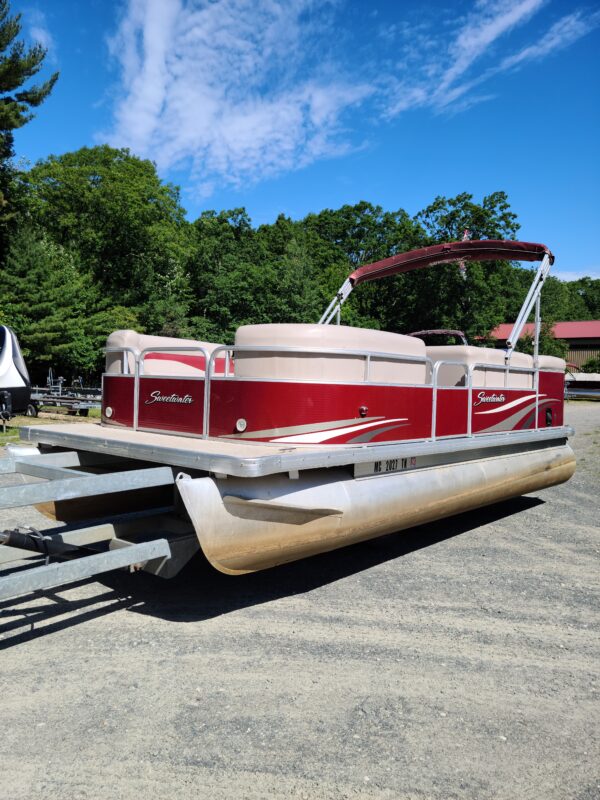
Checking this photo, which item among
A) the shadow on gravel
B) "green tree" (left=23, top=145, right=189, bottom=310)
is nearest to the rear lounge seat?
the shadow on gravel

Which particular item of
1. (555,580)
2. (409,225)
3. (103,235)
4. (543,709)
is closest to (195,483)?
(543,709)

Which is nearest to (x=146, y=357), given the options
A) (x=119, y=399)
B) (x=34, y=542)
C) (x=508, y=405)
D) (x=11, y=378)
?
(x=119, y=399)

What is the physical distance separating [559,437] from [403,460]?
133 inches

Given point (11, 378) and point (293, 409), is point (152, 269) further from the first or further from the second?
point (293, 409)

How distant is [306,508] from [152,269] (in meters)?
32.0

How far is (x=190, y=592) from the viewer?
4.52 metres

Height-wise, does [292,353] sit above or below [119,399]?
above

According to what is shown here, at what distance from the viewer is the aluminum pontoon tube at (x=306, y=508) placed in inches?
146

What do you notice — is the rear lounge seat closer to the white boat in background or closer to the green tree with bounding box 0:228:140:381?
the white boat in background

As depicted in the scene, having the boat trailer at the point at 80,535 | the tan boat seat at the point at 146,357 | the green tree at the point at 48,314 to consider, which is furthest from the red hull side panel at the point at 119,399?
the green tree at the point at 48,314

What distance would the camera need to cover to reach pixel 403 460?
5105 millimetres

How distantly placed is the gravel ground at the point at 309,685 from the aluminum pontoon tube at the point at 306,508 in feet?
1.42

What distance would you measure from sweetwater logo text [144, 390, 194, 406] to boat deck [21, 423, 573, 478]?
26 centimetres

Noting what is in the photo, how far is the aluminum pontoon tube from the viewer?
3.71m
